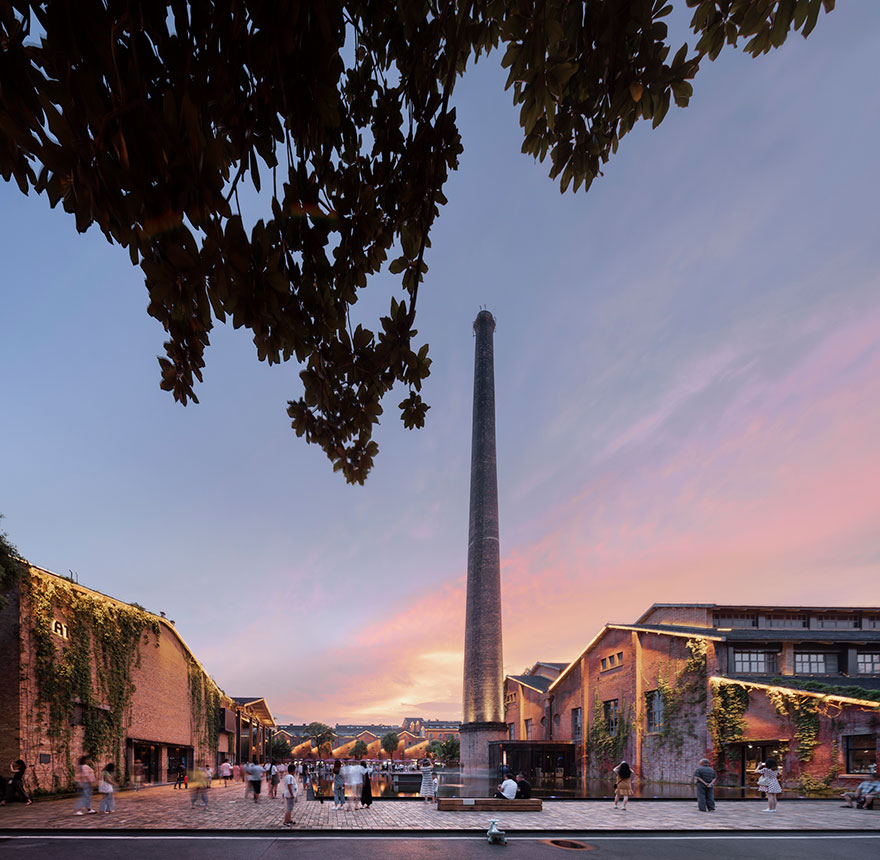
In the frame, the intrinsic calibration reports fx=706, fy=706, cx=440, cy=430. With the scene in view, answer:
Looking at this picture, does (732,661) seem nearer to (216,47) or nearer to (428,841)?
(428,841)

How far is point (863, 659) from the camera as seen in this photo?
1278 inches

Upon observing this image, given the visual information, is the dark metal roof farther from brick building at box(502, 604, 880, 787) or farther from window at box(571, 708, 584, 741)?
brick building at box(502, 604, 880, 787)

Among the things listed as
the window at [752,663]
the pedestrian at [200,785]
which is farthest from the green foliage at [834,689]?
the pedestrian at [200,785]

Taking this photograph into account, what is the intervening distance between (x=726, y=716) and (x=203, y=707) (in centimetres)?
2845

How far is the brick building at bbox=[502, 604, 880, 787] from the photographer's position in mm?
25953

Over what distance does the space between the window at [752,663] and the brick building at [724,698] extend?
0.05 metres

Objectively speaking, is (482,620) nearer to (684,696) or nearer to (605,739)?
(605,739)

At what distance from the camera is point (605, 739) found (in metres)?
39.1

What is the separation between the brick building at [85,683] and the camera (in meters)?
21.3

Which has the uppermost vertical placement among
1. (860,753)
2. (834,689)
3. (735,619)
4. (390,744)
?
(735,619)

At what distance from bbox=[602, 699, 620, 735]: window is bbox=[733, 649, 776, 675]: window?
28.1ft

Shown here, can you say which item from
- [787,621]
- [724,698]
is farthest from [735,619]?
[724,698]

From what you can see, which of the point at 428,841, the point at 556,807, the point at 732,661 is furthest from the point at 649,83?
the point at 732,661

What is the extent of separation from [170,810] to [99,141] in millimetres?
21511
